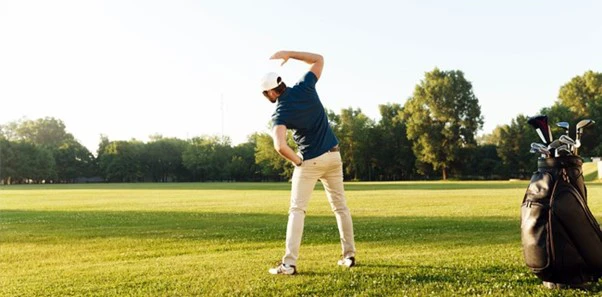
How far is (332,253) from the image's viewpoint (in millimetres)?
9477

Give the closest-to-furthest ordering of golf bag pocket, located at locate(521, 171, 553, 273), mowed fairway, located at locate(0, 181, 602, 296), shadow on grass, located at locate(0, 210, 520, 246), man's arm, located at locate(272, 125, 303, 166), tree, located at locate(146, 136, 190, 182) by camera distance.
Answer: golf bag pocket, located at locate(521, 171, 553, 273) → mowed fairway, located at locate(0, 181, 602, 296) → man's arm, located at locate(272, 125, 303, 166) → shadow on grass, located at locate(0, 210, 520, 246) → tree, located at locate(146, 136, 190, 182)

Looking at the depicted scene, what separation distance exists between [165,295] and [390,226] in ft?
31.8

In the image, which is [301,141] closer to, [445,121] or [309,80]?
[309,80]

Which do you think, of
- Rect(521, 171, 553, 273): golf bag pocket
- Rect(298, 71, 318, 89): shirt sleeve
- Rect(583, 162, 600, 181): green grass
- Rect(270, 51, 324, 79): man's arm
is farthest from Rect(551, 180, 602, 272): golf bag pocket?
Rect(583, 162, 600, 181): green grass

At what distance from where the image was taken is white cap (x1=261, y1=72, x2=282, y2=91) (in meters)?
7.26

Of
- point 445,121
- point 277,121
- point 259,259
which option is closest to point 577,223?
point 277,121

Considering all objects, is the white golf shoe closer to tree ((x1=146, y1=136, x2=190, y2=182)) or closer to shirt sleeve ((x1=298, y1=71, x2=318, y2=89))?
shirt sleeve ((x1=298, y1=71, x2=318, y2=89))

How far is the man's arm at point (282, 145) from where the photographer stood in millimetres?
7070

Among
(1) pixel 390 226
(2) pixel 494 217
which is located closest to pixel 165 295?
(1) pixel 390 226

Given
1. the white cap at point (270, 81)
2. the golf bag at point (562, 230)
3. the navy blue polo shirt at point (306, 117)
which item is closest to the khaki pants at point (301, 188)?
the navy blue polo shirt at point (306, 117)

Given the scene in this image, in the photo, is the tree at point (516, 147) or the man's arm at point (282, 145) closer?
the man's arm at point (282, 145)

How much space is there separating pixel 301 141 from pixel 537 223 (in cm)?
315

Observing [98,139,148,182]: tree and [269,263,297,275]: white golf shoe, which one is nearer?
[269,263,297,275]: white golf shoe

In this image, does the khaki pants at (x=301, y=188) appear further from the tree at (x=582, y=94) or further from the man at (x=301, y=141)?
the tree at (x=582, y=94)
